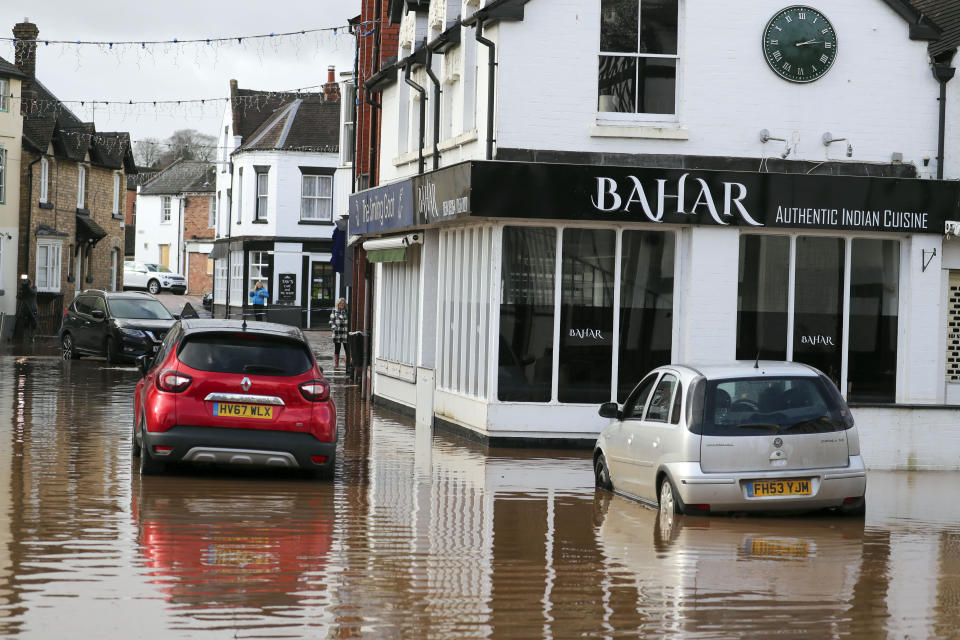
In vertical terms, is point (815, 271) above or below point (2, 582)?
above

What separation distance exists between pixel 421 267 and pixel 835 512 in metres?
11.6

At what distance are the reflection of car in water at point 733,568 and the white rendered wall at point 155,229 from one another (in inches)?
3121

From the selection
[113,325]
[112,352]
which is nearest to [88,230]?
[113,325]

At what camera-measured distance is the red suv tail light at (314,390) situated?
13.1 metres

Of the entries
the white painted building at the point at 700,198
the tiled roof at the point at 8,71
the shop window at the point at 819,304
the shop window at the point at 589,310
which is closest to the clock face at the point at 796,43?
the white painted building at the point at 700,198

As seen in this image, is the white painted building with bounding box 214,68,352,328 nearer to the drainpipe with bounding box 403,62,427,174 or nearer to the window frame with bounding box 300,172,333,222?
the window frame with bounding box 300,172,333,222

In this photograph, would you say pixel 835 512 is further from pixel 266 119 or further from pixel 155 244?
pixel 155 244

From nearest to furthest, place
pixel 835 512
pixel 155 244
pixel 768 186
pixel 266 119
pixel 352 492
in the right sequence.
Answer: pixel 835 512
pixel 352 492
pixel 768 186
pixel 266 119
pixel 155 244

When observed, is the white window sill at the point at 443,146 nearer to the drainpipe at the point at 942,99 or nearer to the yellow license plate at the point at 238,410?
the drainpipe at the point at 942,99

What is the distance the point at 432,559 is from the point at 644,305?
31.2 feet

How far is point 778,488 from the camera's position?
37.6 ft

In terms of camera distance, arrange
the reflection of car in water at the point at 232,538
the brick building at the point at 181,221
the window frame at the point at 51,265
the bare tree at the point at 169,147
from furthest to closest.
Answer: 1. the bare tree at the point at 169,147
2. the brick building at the point at 181,221
3. the window frame at the point at 51,265
4. the reflection of car in water at the point at 232,538

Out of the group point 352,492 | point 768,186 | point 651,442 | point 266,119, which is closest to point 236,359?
point 352,492

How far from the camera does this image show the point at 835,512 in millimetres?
12016
